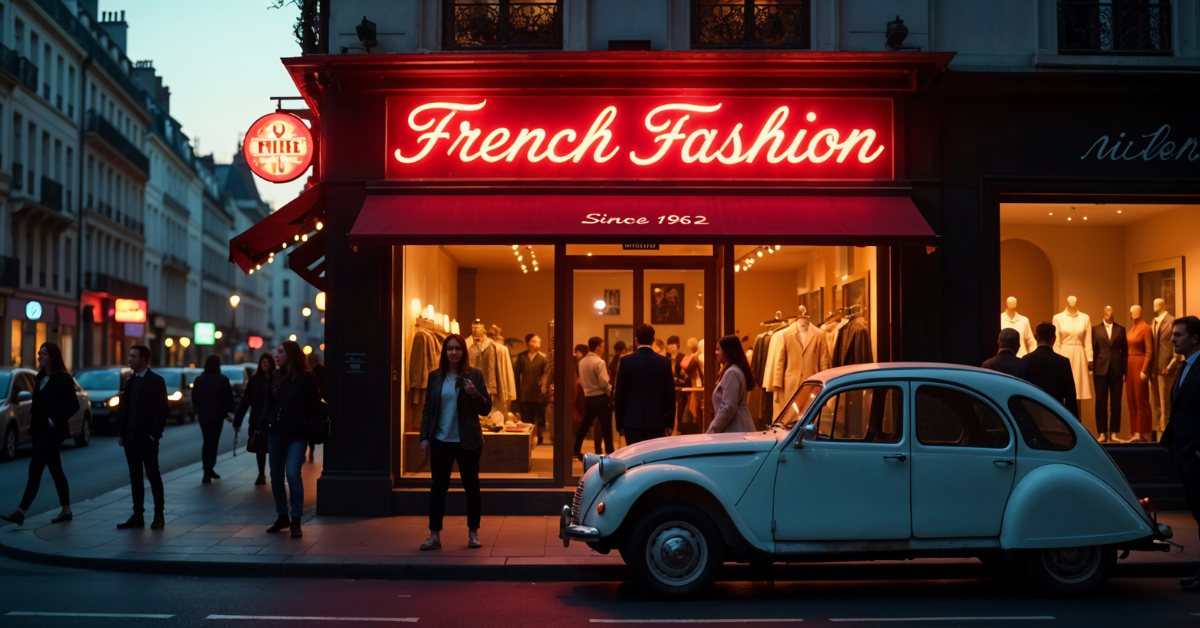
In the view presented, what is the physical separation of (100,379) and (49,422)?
15302 mm

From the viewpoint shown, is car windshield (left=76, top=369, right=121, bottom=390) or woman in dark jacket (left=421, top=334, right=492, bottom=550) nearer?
woman in dark jacket (left=421, top=334, right=492, bottom=550)

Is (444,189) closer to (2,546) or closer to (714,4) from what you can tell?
(714,4)

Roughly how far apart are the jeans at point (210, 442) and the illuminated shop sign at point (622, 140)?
5.60 m

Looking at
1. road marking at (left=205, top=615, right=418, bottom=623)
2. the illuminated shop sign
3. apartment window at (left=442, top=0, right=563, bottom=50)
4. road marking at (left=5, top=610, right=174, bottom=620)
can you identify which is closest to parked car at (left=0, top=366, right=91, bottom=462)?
the illuminated shop sign

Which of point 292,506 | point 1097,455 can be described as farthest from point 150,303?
point 1097,455

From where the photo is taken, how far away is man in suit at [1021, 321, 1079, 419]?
10406 mm

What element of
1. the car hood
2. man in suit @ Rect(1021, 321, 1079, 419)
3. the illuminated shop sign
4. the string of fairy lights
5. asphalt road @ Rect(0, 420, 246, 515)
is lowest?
asphalt road @ Rect(0, 420, 246, 515)

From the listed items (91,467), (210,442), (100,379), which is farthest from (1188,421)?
(100,379)

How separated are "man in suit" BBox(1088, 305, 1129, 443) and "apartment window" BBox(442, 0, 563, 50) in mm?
7834

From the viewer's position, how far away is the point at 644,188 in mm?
11195

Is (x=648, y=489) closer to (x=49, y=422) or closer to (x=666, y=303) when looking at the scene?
(x=666, y=303)

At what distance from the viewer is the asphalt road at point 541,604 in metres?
6.48

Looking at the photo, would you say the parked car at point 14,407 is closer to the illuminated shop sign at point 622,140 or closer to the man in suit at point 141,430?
the man in suit at point 141,430

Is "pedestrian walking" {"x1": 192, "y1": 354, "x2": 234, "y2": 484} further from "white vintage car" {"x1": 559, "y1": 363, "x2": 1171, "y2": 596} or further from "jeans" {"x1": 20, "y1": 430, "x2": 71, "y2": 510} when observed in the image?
"white vintage car" {"x1": 559, "y1": 363, "x2": 1171, "y2": 596}
